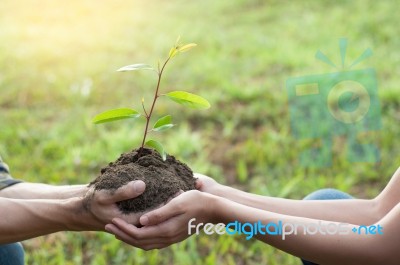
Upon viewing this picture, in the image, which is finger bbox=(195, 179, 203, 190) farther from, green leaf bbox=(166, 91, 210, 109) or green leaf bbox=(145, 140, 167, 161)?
green leaf bbox=(166, 91, 210, 109)

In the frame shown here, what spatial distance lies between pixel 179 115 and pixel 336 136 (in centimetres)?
85

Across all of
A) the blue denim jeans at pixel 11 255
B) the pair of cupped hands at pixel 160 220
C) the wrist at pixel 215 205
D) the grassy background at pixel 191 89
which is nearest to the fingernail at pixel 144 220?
the pair of cupped hands at pixel 160 220

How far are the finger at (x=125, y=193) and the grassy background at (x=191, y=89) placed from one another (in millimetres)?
888

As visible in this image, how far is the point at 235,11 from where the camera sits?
17.3 ft

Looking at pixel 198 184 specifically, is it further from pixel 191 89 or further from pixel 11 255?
pixel 191 89

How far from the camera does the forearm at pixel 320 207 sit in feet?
5.24

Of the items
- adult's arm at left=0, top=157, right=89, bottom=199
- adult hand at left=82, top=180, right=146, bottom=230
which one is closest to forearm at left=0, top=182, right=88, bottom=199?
adult's arm at left=0, top=157, right=89, bottom=199

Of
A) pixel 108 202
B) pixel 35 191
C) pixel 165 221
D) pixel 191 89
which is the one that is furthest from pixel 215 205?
pixel 191 89

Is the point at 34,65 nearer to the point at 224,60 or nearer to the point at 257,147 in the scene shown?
the point at 224,60

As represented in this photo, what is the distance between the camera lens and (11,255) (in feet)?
5.49

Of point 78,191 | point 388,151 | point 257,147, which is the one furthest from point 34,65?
point 78,191

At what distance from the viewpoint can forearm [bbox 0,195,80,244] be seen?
4.77 feet

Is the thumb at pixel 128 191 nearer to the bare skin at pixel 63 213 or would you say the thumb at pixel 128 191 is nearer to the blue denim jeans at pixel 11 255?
the bare skin at pixel 63 213

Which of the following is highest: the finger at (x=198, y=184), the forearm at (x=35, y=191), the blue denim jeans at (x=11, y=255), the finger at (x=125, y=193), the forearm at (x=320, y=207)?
the finger at (x=125, y=193)
